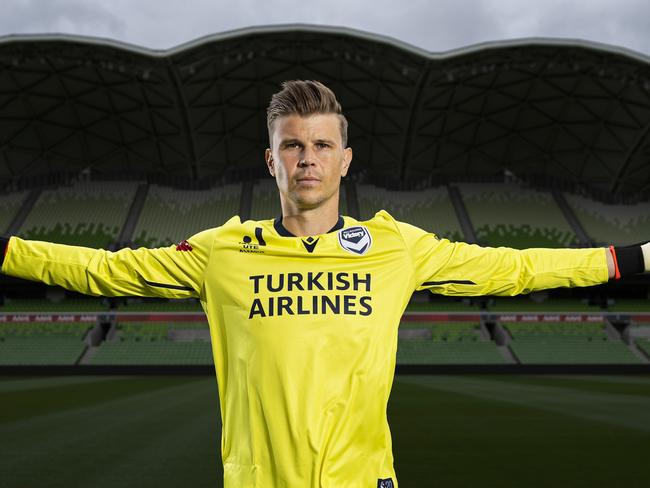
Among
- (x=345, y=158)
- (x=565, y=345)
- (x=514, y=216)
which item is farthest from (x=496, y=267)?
(x=514, y=216)

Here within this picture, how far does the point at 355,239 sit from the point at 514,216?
45.5 m

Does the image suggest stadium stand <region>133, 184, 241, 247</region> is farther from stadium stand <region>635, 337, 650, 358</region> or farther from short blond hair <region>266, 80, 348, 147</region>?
short blond hair <region>266, 80, 348, 147</region>

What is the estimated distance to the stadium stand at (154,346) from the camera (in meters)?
33.3

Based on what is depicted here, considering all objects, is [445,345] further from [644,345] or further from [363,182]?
[363,182]

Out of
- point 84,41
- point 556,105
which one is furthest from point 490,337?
point 84,41

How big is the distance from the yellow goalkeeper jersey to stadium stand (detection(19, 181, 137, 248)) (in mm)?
40934

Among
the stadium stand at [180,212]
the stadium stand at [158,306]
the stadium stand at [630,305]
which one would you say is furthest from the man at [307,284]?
the stadium stand at [630,305]

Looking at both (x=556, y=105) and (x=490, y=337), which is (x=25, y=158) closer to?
(x=490, y=337)

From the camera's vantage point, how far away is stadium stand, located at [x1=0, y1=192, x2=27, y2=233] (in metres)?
43.6

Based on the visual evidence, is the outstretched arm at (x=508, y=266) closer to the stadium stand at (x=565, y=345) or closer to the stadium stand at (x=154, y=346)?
the stadium stand at (x=154, y=346)

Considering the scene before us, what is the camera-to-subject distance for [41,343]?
113 ft

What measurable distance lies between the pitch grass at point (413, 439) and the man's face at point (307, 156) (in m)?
1.17

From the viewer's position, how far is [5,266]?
2506 millimetres

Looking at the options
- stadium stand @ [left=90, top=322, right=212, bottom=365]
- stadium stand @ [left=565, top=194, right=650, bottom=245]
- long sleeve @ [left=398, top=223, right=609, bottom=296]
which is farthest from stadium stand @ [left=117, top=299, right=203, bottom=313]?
long sleeve @ [left=398, top=223, right=609, bottom=296]
